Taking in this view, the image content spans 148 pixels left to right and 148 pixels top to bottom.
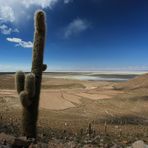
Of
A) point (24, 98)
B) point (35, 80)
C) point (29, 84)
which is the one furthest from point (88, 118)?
point (29, 84)

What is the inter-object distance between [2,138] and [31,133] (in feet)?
4.84

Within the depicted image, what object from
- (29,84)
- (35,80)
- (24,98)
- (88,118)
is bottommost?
(88,118)

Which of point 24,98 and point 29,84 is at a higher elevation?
point 29,84

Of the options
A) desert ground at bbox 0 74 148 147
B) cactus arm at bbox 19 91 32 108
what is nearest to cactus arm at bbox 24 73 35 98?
cactus arm at bbox 19 91 32 108

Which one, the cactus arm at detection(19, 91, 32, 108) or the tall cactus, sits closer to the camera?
the cactus arm at detection(19, 91, 32, 108)

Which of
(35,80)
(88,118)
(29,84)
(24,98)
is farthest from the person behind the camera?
(88,118)

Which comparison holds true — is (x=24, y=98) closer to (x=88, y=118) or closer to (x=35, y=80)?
(x=35, y=80)

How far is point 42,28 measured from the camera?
10414 millimetres

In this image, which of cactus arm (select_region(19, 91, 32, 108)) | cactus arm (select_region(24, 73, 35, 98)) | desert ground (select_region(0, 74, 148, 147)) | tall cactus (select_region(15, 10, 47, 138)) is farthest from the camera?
desert ground (select_region(0, 74, 148, 147))

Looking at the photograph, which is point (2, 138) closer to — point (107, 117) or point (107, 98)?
point (107, 117)

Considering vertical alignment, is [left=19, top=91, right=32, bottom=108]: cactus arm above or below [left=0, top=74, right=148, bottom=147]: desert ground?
above

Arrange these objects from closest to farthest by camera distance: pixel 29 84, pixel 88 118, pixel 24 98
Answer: pixel 29 84
pixel 24 98
pixel 88 118

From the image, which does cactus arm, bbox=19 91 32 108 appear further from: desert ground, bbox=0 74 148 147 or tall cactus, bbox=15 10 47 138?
desert ground, bbox=0 74 148 147

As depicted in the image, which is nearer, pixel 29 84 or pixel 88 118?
pixel 29 84
